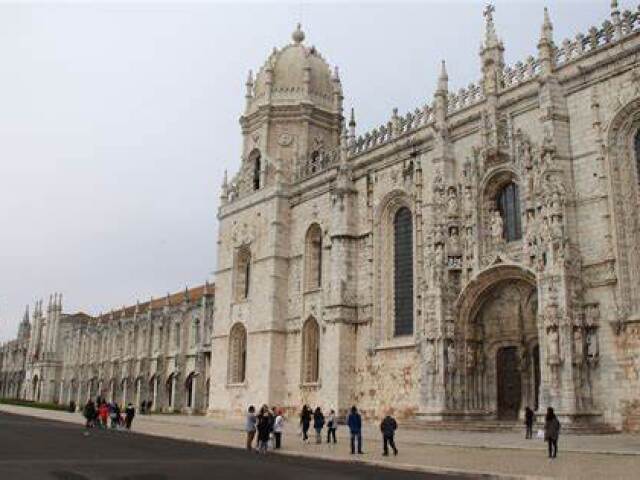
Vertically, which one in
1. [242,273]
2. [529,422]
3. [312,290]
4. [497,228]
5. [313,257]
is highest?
[313,257]

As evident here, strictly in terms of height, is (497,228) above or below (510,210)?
below

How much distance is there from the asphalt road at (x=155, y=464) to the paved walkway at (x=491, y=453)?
1201 millimetres

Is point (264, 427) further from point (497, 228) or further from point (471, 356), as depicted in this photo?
point (497, 228)

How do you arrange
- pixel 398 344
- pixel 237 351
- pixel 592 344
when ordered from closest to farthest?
pixel 592 344 < pixel 398 344 < pixel 237 351

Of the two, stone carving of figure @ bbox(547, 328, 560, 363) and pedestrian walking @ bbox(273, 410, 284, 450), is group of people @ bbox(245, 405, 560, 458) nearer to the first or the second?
pedestrian walking @ bbox(273, 410, 284, 450)

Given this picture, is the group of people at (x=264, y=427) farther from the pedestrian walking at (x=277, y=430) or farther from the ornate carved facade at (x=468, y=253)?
the ornate carved facade at (x=468, y=253)

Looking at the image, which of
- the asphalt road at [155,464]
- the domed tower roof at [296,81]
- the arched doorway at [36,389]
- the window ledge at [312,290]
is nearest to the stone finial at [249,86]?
the domed tower roof at [296,81]

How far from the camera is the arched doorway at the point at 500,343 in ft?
82.9

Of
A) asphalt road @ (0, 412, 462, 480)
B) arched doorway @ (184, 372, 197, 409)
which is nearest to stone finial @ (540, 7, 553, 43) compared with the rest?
asphalt road @ (0, 412, 462, 480)

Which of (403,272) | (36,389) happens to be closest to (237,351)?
(403,272)

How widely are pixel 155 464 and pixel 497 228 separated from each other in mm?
15900

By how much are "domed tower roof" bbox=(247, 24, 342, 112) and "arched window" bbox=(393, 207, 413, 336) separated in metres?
12.0

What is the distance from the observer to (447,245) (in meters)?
27.0

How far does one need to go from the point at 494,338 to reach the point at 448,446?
7.65 metres
